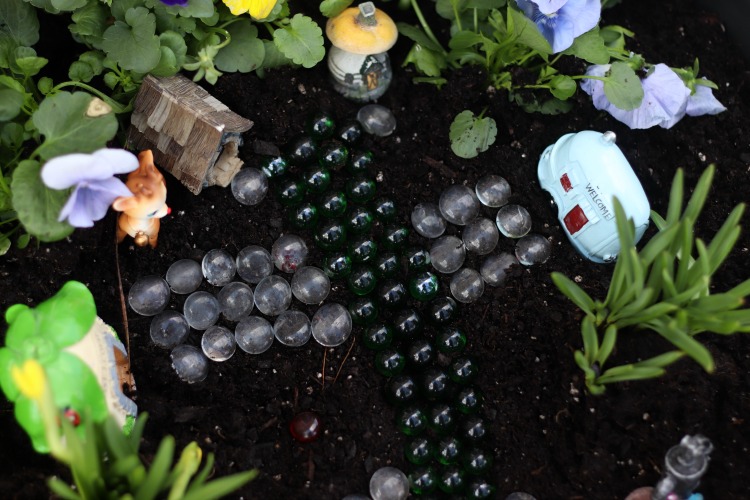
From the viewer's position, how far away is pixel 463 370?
151 cm

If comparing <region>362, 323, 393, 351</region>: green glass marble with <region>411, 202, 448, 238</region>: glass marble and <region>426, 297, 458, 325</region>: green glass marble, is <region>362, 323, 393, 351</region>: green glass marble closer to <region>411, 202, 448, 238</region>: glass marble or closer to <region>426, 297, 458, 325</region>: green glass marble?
<region>426, 297, 458, 325</region>: green glass marble

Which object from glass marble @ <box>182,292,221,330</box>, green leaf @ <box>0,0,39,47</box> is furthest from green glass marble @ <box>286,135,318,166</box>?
green leaf @ <box>0,0,39,47</box>

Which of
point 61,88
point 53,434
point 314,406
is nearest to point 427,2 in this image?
point 61,88

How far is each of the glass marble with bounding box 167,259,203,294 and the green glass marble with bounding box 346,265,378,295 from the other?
0.30m

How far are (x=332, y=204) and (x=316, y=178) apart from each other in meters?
0.07

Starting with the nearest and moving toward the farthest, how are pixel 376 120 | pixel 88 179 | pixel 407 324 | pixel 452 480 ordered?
pixel 88 179 < pixel 452 480 < pixel 407 324 < pixel 376 120

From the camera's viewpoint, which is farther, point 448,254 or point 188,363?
point 448,254

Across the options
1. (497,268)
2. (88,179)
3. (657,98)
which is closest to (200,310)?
(88,179)

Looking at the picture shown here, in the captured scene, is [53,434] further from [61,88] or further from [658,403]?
[658,403]

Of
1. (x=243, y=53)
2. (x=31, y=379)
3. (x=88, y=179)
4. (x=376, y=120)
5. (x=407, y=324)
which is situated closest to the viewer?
(x=31, y=379)

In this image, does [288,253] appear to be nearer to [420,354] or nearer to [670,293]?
[420,354]

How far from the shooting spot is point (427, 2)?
1.93 m

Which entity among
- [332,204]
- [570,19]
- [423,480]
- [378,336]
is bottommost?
[423,480]

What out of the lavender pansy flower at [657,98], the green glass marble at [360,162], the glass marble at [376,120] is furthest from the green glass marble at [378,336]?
the lavender pansy flower at [657,98]
